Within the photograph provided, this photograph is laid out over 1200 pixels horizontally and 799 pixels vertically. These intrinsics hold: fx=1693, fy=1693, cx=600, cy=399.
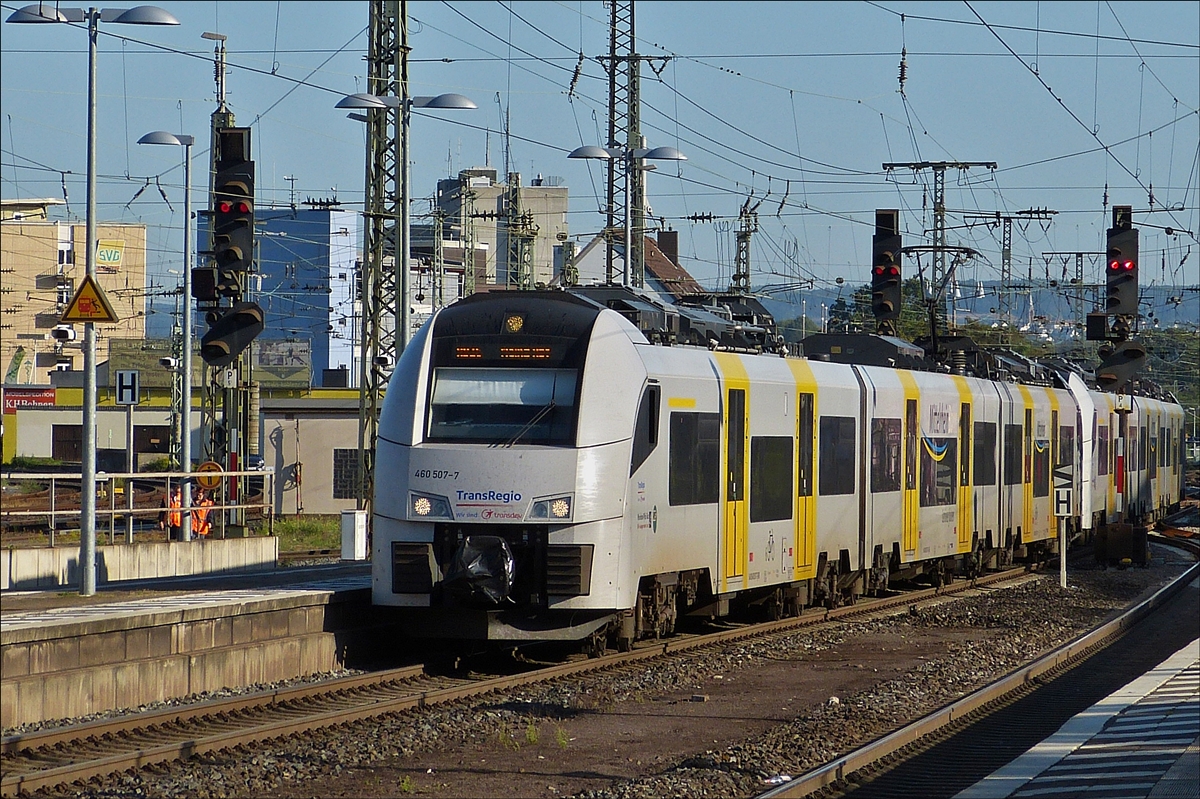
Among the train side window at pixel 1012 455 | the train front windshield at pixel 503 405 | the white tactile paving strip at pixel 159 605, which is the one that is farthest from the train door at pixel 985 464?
the train front windshield at pixel 503 405

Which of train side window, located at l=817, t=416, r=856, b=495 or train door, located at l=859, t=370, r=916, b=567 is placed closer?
train side window, located at l=817, t=416, r=856, b=495

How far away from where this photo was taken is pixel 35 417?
75562mm

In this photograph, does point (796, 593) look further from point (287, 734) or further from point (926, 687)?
point (287, 734)

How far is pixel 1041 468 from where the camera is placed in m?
32.7

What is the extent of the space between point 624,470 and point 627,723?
3.06 m

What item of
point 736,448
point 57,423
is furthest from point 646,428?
point 57,423

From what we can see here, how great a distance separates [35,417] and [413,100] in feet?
182

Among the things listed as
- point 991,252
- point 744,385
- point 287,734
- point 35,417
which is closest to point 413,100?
point 744,385

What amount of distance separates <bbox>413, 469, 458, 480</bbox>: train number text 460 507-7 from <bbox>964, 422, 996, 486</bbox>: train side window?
1460 cm

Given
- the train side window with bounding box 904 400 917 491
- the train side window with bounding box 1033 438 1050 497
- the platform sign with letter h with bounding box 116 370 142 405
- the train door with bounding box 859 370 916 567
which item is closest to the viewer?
the train door with bounding box 859 370 916 567

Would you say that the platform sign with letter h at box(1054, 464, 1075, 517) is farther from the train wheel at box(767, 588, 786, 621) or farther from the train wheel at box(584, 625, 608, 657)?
the train wheel at box(584, 625, 608, 657)

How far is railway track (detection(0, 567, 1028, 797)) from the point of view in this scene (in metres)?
10.2

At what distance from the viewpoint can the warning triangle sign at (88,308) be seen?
606 inches

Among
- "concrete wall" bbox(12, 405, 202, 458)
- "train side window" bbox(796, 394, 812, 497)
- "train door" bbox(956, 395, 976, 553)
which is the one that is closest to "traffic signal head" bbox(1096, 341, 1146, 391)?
"train door" bbox(956, 395, 976, 553)
